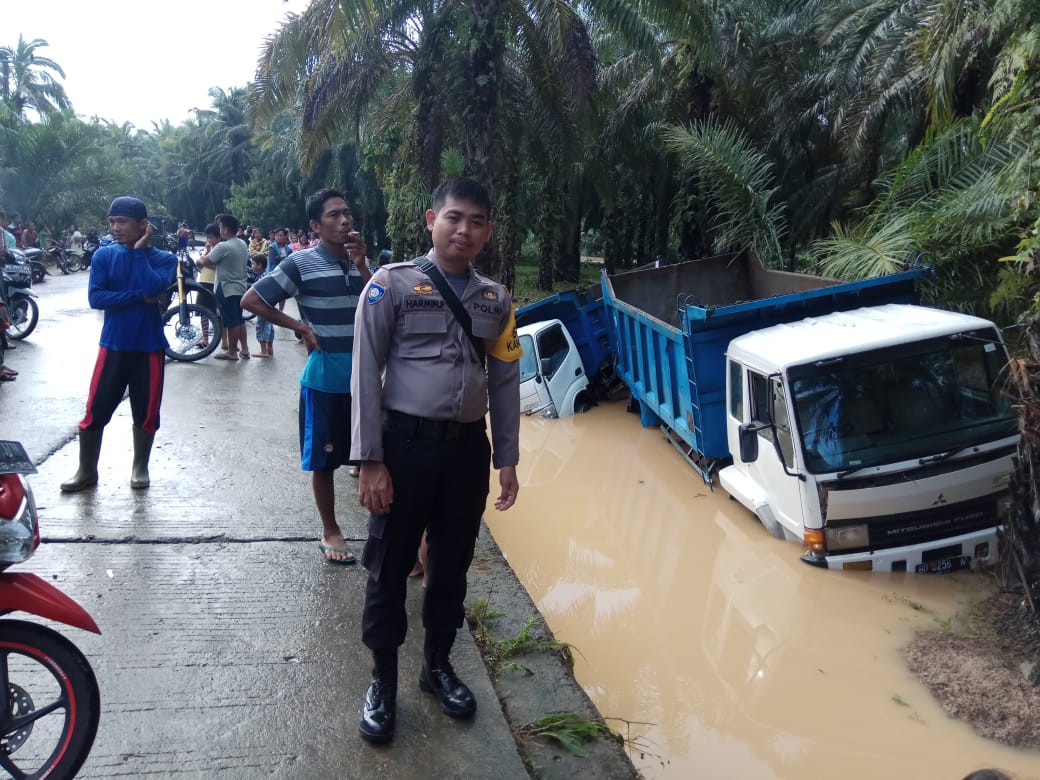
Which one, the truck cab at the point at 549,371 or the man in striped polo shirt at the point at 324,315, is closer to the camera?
the man in striped polo shirt at the point at 324,315

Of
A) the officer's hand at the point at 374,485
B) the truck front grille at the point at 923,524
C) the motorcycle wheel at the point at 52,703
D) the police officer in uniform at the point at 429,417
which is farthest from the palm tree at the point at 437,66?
the motorcycle wheel at the point at 52,703

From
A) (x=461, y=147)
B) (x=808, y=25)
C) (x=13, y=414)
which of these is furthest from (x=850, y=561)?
A: (x=808, y=25)

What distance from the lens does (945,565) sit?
5449mm

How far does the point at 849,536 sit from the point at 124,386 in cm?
461

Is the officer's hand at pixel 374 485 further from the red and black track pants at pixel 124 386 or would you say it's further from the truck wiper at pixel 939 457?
the truck wiper at pixel 939 457

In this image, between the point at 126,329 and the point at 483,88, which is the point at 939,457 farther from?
the point at 483,88

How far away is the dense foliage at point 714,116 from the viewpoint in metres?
7.86

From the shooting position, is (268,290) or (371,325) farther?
(268,290)

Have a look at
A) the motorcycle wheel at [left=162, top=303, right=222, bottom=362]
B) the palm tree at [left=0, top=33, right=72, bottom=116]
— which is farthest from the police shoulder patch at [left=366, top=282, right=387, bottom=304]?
the palm tree at [left=0, top=33, right=72, bottom=116]

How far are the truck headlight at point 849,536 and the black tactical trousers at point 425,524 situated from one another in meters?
3.21

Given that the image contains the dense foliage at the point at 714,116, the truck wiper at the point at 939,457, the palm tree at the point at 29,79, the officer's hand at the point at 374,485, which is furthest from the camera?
the palm tree at the point at 29,79

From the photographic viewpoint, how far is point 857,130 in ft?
42.9

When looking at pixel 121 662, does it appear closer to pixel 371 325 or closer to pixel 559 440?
pixel 371 325

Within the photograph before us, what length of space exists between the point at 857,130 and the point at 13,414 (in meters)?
11.9
